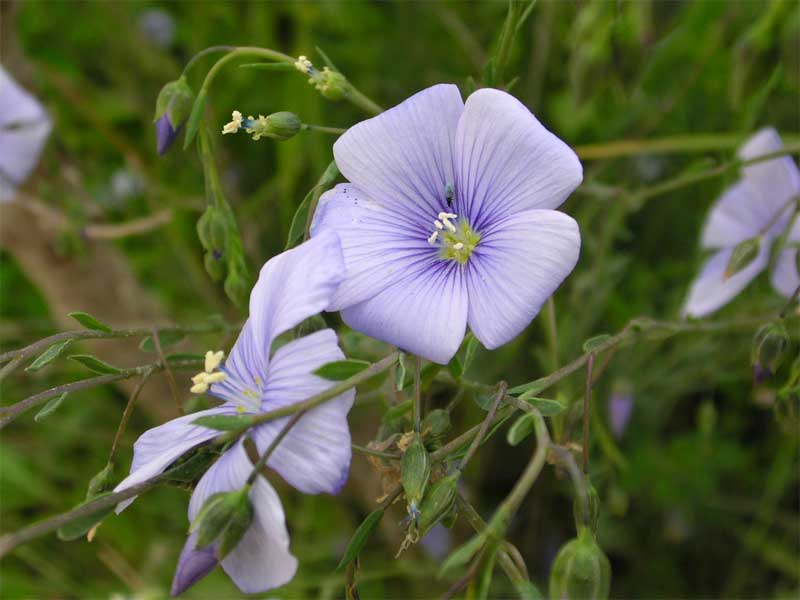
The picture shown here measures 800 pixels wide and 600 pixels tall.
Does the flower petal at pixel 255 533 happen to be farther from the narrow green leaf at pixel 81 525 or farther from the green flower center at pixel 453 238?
the green flower center at pixel 453 238

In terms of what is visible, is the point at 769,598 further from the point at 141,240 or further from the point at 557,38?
the point at 141,240

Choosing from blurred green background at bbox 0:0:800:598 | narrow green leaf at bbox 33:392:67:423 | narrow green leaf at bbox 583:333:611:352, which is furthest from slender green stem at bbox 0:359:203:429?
blurred green background at bbox 0:0:800:598

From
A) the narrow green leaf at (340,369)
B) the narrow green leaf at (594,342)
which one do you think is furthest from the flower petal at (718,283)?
the narrow green leaf at (340,369)

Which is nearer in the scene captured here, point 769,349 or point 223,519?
point 223,519

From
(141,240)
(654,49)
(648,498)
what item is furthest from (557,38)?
(141,240)

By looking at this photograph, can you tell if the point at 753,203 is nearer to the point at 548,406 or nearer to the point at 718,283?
the point at 718,283

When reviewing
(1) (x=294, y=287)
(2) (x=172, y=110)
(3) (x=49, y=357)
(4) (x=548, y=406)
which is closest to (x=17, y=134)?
(2) (x=172, y=110)

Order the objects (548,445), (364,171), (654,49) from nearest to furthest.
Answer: (548,445)
(364,171)
(654,49)
